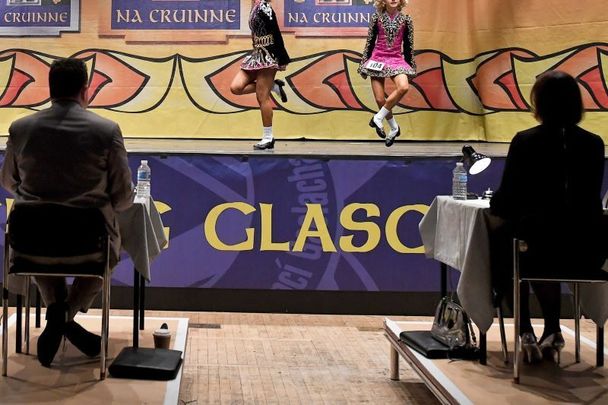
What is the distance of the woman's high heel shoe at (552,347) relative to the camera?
339 cm

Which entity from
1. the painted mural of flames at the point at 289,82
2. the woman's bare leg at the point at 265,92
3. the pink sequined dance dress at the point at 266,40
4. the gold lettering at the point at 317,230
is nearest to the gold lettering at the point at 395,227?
the gold lettering at the point at 317,230

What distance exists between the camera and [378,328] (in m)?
5.07

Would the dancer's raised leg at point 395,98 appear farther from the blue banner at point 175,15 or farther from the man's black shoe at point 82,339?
the man's black shoe at point 82,339

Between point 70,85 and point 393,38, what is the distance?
396 cm

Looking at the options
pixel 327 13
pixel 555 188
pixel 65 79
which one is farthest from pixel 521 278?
pixel 327 13

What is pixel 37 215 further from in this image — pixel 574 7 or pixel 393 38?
pixel 574 7

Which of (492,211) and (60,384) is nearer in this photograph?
(60,384)

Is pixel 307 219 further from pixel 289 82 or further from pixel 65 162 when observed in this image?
pixel 65 162

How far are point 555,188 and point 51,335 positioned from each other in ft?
6.59

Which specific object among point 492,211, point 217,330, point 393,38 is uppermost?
point 393,38

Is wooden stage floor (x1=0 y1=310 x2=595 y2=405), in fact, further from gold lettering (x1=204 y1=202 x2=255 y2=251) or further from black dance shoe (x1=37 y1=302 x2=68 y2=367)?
gold lettering (x1=204 y1=202 x2=255 y2=251)

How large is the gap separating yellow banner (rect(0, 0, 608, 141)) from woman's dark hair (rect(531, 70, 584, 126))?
386cm

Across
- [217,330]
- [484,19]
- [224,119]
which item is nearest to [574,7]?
[484,19]

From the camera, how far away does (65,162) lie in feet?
9.86
